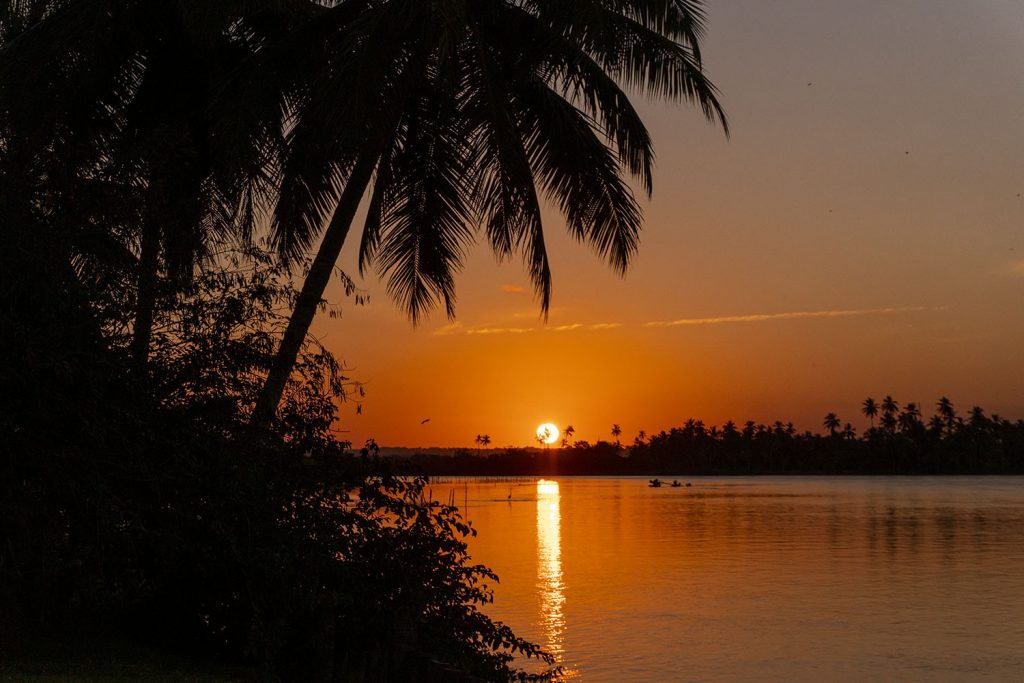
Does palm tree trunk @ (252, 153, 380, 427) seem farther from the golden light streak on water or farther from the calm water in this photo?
the golden light streak on water

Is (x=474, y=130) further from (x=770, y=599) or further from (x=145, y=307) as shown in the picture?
(x=770, y=599)

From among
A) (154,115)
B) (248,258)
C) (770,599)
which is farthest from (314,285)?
(770,599)

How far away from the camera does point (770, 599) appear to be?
32.6 metres

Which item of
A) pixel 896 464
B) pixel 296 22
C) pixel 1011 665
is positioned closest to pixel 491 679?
pixel 296 22

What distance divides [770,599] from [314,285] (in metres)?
23.6

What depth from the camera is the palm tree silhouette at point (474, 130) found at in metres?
13.1

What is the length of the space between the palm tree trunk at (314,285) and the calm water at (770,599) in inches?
450

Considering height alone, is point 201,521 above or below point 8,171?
below

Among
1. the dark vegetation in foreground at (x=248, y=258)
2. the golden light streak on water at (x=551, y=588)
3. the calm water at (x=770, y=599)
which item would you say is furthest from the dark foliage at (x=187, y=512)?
the golden light streak on water at (x=551, y=588)

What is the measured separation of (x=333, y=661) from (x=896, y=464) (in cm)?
19880

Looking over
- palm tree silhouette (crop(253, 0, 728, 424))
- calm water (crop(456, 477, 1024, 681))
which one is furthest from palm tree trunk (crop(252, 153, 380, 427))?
calm water (crop(456, 477, 1024, 681))

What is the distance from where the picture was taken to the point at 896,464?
Result: 19275 centimetres

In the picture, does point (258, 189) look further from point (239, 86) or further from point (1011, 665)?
point (1011, 665)

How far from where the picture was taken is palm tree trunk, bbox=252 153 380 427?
12820 mm
